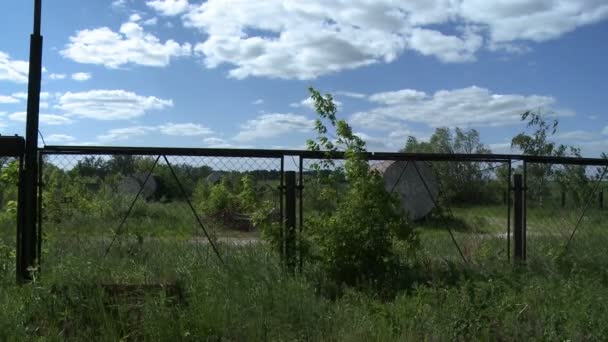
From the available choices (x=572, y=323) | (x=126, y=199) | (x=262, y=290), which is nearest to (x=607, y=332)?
(x=572, y=323)

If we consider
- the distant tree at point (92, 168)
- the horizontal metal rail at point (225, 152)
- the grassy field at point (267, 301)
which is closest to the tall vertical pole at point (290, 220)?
the grassy field at point (267, 301)

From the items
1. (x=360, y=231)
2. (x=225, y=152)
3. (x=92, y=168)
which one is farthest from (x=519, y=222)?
(x=92, y=168)

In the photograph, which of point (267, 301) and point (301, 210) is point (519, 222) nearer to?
point (301, 210)

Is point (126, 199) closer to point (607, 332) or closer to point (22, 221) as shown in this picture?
point (22, 221)

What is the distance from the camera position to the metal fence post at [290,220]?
6.27m

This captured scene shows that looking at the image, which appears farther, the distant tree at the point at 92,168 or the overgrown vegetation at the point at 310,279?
the distant tree at the point at 92,168

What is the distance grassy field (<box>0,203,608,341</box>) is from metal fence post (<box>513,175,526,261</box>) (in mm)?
548

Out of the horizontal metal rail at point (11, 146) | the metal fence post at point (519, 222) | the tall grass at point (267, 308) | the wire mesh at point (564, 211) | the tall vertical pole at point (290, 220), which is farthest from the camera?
the wire mesh at point (564, 211)

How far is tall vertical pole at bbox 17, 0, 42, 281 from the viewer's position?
5945 millimetres

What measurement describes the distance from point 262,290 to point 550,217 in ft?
23.4

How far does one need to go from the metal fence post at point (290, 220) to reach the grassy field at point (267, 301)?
0.19m

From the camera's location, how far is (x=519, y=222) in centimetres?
740

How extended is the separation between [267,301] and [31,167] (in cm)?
295

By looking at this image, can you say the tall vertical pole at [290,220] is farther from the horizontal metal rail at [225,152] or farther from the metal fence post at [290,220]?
the horizontal metal rail at [225,152]
